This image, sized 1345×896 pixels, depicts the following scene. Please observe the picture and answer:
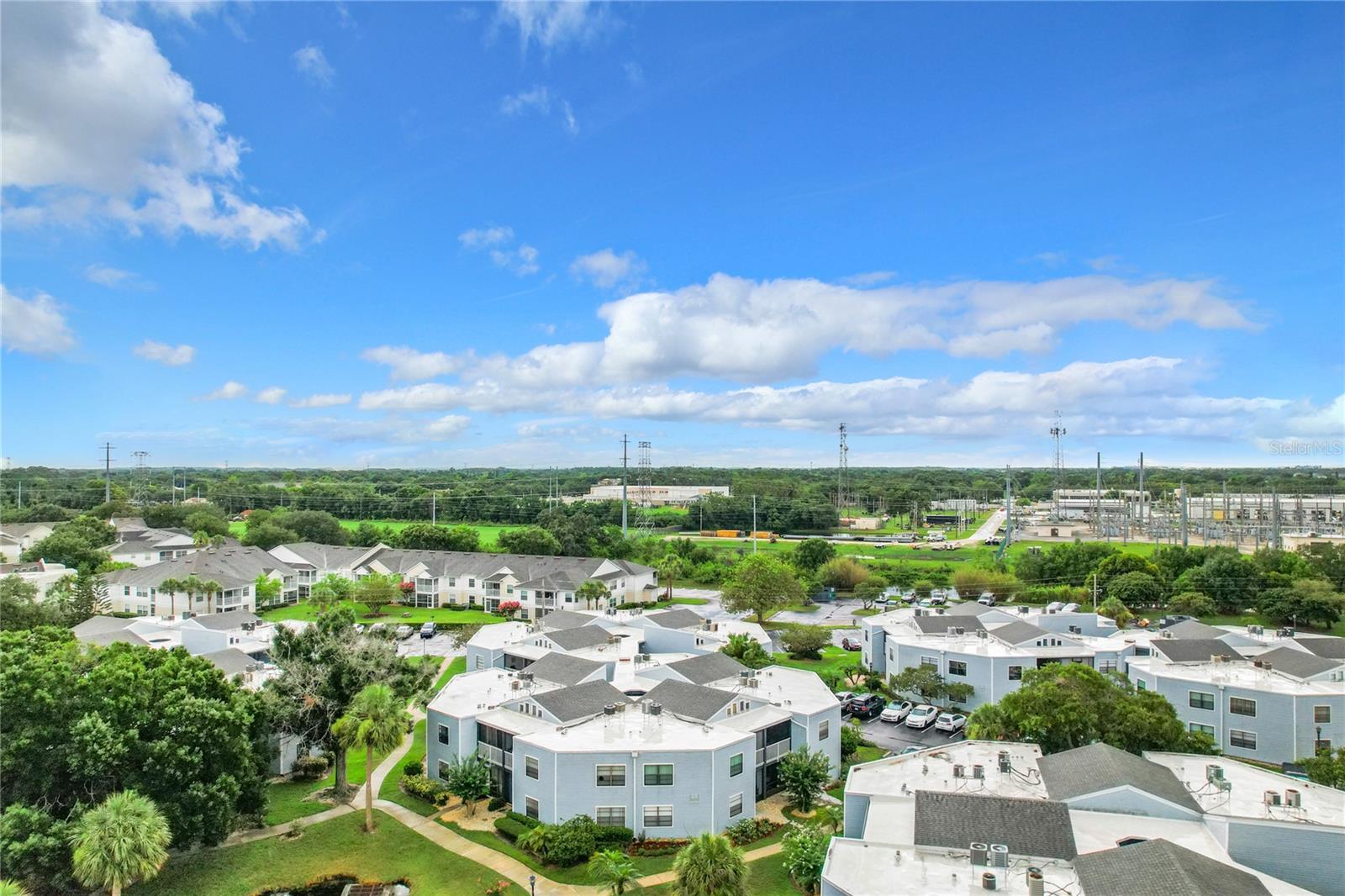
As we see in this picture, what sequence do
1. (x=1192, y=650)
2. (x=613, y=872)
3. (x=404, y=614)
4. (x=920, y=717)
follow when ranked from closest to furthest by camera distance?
(x=613, y=872) < (x=920, y=717) < (x=1192, y=650) < (x=404, y=614)

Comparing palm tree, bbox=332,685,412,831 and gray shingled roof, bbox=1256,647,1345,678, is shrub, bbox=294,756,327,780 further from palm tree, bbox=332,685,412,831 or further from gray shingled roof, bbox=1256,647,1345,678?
gray shingled roof, bbox=1256,647,1345,678

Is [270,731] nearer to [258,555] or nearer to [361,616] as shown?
[361,616]

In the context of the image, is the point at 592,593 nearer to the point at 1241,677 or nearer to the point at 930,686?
the point at 930,686

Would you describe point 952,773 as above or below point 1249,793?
below

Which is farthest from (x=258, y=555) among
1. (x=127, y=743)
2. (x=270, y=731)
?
(x=127, y=743)

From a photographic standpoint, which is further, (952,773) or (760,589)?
(760,589)

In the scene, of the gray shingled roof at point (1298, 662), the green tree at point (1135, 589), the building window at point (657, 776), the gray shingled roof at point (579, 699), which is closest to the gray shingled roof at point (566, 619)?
the gray shingled roof at point (579, 699)

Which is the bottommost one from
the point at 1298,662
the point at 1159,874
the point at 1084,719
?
the point at 1298,662

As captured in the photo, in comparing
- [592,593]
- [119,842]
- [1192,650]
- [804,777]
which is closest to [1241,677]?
[1192,650]
